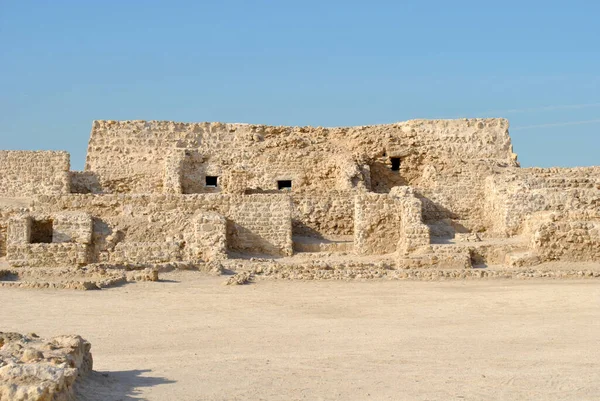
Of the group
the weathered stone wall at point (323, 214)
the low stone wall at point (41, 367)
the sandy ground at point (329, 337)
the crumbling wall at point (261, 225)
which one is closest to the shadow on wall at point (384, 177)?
the weathered stone wall at point (323, 214)

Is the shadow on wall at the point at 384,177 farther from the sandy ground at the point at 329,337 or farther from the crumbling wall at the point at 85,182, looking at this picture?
the sandy ground at the point at 329,337

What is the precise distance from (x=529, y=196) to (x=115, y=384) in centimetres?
1453

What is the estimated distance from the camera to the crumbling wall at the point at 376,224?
18.2 m

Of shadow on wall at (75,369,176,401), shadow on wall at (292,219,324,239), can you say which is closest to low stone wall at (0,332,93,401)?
shadow on wall at (75,369,176,401)

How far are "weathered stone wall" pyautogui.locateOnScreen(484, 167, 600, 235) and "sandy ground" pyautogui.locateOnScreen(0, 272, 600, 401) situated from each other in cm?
463

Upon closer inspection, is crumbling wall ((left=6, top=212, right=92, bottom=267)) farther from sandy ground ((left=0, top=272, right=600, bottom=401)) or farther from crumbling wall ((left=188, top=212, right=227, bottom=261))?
sandy ground ((left=0, top=272, right=600, bottom=401))

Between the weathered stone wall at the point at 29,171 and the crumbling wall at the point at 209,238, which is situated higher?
the weathered stone wall at the point at 29,171

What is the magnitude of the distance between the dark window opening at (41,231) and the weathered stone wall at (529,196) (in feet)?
32.6

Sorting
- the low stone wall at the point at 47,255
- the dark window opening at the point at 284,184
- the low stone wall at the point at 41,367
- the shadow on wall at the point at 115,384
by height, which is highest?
the dark window opening at the point at 284,184

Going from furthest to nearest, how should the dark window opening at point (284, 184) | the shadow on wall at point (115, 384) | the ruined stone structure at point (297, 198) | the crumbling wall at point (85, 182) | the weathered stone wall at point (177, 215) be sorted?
1. the dark window opening at point (284, 184)
2. the crumbling wall at point (85, 182)
3. the weathered stone wall at point (177, 215)
4. the ruined stone structure at point (297, 198)
5. the shadow on wall at point (115, 384)

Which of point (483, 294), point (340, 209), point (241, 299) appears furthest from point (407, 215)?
point (241, 299)

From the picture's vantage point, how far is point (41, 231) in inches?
724

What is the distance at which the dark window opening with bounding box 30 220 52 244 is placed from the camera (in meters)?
18.0

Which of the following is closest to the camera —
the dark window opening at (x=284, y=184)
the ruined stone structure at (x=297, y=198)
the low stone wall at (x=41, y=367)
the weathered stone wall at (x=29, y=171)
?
the low stone wall at (x=41, y=367)
